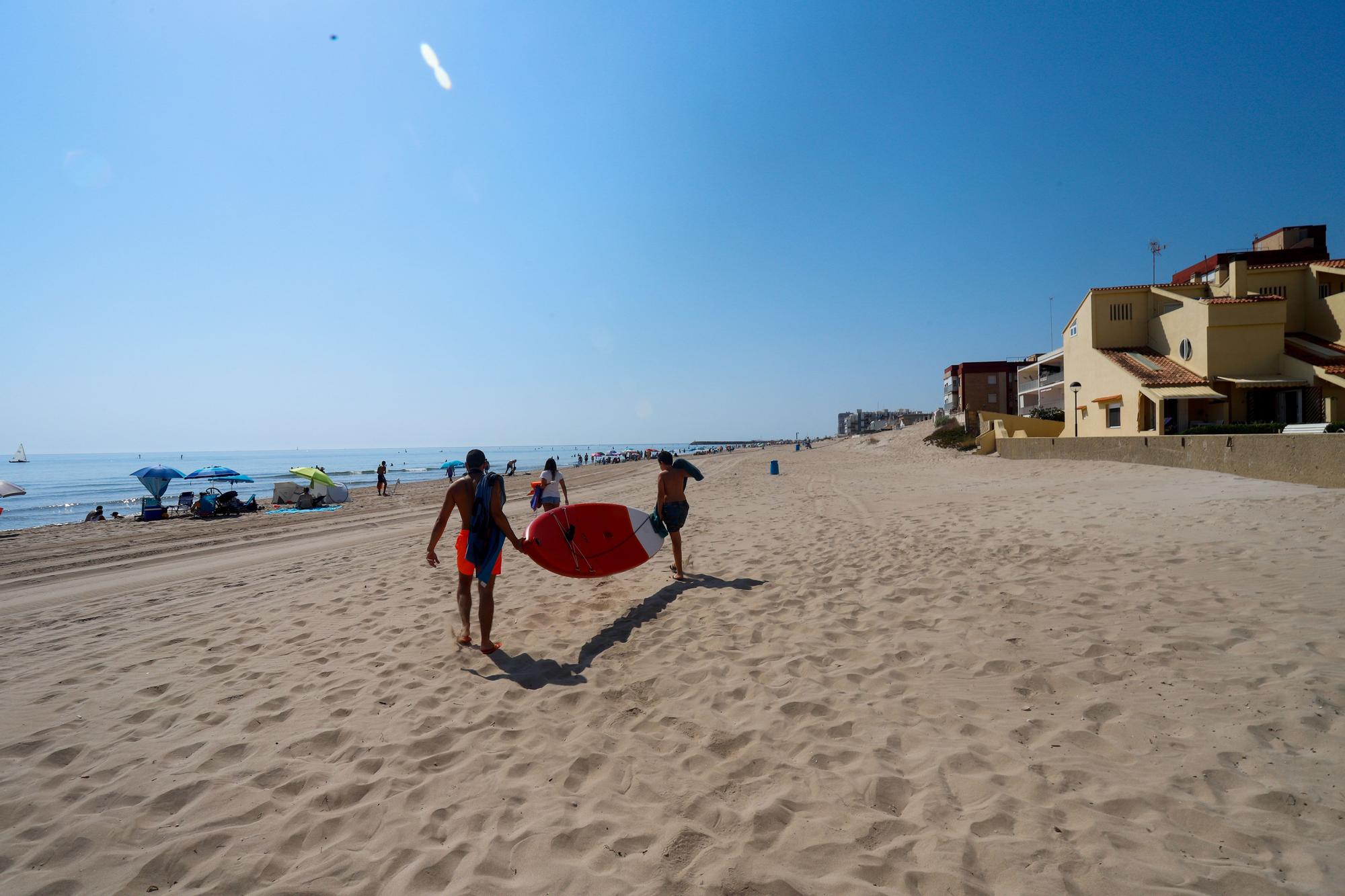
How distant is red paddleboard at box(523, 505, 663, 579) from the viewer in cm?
605

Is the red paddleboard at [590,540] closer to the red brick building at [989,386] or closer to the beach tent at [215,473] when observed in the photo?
the beach tent at [215,473]

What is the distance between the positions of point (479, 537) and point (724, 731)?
2698mm

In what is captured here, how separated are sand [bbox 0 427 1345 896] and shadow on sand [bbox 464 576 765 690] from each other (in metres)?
0.04

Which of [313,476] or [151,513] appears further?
[313,476]

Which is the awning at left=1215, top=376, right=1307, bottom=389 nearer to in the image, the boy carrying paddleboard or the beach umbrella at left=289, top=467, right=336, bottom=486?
the boy carrying paddleboard

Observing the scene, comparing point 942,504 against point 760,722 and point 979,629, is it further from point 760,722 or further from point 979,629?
point 760,722

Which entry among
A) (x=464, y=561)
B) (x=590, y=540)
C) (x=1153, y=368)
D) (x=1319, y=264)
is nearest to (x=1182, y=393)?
(x=1153, y=368)

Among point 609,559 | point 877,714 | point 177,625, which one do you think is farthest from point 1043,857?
point 177,625

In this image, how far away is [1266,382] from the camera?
18.3 metres

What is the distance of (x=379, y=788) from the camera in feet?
9.65

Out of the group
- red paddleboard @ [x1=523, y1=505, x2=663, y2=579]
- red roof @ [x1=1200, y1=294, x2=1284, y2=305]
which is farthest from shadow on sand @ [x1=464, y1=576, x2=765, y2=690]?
red roof @ [x1=1200, y1=294, x2=1284, y2=305]

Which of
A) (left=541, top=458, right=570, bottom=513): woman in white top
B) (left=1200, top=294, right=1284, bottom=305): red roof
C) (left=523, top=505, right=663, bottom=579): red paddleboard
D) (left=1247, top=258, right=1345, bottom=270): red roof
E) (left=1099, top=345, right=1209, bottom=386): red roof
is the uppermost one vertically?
(left=1247, top=258, right=1345, bottom=270): red roof

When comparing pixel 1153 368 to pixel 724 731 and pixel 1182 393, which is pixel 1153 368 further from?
pixel 724 731

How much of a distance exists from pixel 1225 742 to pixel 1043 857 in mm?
1483
